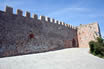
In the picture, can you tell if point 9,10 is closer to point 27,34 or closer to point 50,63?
point 27,34

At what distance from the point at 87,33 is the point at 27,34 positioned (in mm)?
11398

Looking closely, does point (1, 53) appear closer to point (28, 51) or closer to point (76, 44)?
point (28, 51)

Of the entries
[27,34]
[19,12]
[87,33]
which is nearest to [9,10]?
[19,12]

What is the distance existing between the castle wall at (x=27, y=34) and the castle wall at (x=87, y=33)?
4635 millimetres

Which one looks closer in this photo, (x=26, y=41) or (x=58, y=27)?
(x=26, y=41)

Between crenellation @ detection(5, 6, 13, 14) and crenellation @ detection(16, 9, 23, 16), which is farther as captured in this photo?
crenellation @ detection(16, 9, 23, 16)

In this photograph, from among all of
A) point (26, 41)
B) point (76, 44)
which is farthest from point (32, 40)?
point (76, 44)

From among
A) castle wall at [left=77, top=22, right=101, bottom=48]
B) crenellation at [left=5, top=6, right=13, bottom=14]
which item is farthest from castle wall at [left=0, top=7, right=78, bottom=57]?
castle wall at [left=77, top=22, right=101, bottom=48]

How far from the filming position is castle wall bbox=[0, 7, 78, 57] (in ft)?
23.5

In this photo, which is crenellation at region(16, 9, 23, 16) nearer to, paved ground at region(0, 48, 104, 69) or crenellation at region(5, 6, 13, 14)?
crenellation at region(5, 6, 13, 14)

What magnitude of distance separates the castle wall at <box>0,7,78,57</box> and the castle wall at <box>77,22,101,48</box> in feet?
15.2

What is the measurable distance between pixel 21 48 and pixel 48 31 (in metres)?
4.35

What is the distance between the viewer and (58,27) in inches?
495

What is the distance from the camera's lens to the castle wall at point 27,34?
7.16 meters
